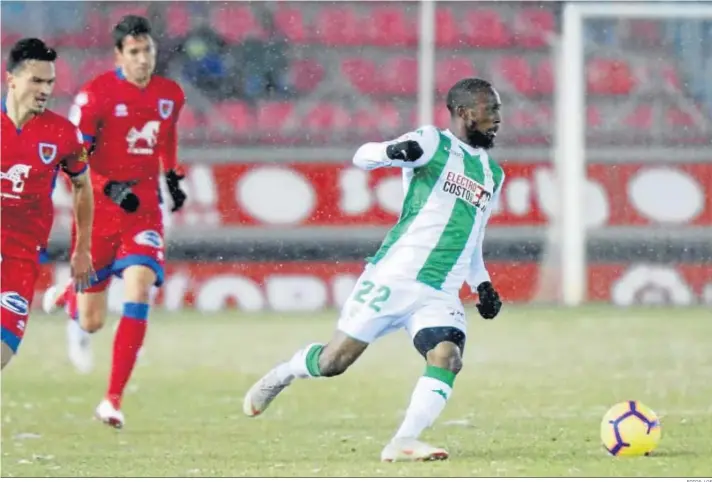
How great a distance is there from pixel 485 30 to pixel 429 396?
49.3 ft

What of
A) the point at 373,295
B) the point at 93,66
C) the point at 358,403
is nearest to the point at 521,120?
the point at 93,66

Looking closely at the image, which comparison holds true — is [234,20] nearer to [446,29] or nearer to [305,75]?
[305,75]

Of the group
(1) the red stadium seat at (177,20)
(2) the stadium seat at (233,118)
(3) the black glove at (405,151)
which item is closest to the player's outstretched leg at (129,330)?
(3) the black glove at (405,151)

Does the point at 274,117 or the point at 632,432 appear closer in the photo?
the point at 632,432

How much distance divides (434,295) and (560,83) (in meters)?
13.1

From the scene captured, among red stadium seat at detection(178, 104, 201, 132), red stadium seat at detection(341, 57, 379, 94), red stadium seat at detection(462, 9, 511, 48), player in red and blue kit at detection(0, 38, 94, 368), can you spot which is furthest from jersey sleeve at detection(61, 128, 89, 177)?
red stadium seat at detection(462, 9, 511, 48)

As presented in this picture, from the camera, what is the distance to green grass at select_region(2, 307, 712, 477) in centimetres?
712

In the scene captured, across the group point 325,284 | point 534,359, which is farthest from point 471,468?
point 325,284

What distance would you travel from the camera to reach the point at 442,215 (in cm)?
716

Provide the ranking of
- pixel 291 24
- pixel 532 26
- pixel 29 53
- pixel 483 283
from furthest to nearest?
pixel 532 26
pixel 291 24
pixel 483 283
pixel 29 53

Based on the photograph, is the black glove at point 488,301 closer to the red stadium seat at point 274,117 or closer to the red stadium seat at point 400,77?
the red stadium seat at point 274,117

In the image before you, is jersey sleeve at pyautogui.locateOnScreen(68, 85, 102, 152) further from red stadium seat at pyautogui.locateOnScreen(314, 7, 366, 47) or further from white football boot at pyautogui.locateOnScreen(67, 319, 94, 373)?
red stadium seat at pyautogui.locateOnScreen(314, 7, 366, 47)

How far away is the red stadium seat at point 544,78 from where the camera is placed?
21.3 m

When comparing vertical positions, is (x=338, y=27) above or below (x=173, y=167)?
above
